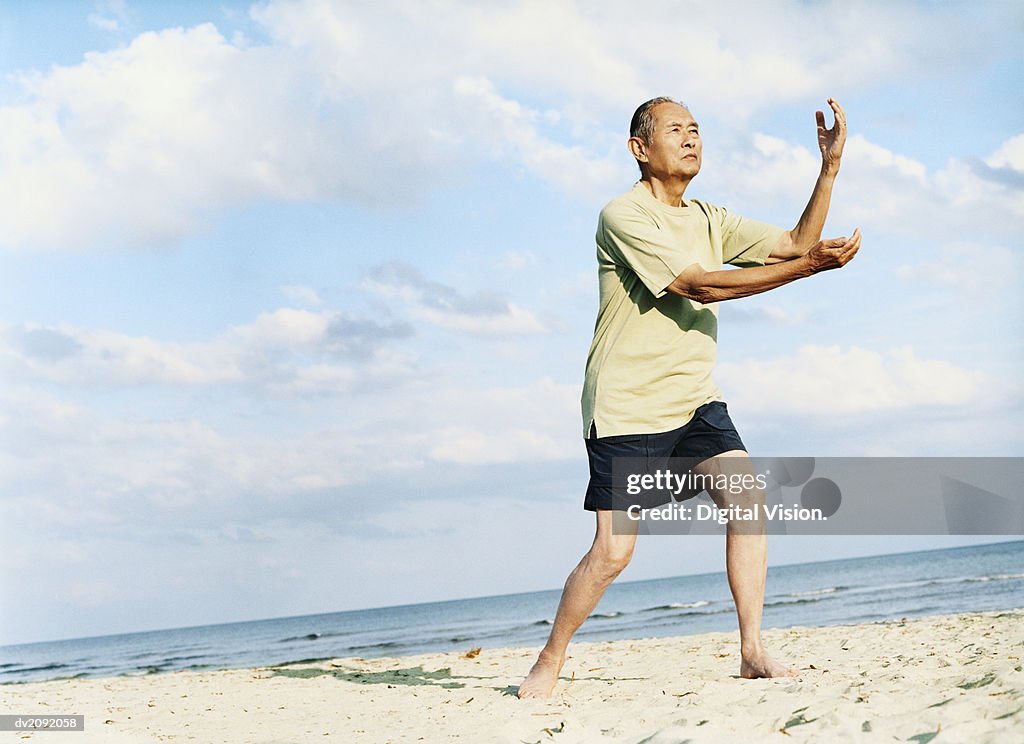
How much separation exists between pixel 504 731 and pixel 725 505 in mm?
1217

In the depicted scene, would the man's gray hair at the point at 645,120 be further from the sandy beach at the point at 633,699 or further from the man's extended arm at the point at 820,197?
the sandy beach at the point at 633,699

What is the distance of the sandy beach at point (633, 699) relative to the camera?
103 inches

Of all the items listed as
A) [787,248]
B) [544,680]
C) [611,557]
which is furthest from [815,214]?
[544,680]

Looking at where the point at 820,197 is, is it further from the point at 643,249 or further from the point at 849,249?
the point at 643,249

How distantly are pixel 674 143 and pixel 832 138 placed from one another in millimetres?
637

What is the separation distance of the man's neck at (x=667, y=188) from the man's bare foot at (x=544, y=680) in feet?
6.17

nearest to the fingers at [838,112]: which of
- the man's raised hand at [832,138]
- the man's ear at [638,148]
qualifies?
the man's raised hand at [832,138]

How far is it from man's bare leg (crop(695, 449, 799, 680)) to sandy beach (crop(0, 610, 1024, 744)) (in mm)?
128

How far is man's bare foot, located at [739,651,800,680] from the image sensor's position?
3.54 metres

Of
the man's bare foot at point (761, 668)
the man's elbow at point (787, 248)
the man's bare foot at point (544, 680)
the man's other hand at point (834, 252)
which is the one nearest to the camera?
the man's other hand at point (834, 252)

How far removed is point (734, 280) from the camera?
3.39 metres

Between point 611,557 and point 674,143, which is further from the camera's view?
point 674,143

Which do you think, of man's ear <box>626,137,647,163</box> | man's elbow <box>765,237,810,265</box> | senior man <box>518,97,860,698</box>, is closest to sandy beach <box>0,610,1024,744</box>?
senior man <box>518,97,860,698</box>

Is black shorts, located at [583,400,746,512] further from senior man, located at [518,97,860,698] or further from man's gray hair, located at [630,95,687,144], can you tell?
man's gray hair, located at [630,95,687,144]
